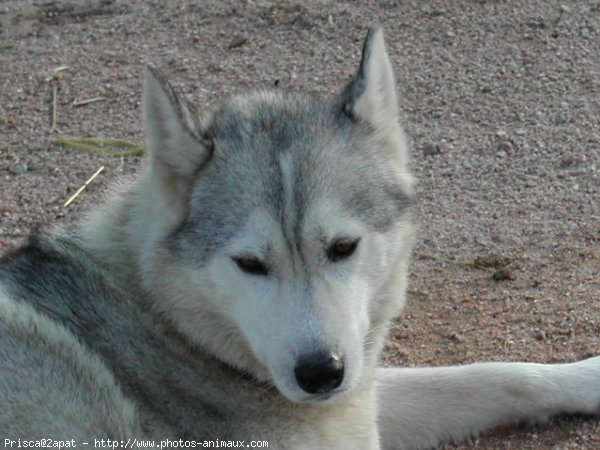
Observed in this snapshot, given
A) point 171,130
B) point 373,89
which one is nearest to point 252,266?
point 171,130

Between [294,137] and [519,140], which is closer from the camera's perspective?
[294,137]

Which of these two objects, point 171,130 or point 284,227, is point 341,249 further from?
point 171,130

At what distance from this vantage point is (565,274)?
19.7ft

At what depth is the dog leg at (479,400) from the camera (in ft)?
16.5

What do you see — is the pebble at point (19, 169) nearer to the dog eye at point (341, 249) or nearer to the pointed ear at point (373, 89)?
the pointed ear at point (373, 89)

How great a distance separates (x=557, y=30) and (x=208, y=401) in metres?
5.61

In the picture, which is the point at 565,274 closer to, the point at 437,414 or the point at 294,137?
the point at 437,414

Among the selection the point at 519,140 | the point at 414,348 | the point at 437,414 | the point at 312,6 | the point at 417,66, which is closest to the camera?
the point at 437,414

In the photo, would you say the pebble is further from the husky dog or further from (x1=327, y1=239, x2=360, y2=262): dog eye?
(x1=327, y1=239, x2=360, y2=262): dog eye

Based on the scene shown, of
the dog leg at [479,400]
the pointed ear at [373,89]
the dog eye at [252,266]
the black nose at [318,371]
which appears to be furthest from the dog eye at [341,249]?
the dog leg at [479,400]

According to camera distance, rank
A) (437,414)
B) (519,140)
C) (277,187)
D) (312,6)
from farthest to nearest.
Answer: (312,6) < (519,140) < (437,414) < (277,187)

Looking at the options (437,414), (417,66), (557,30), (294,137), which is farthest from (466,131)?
(294,137)

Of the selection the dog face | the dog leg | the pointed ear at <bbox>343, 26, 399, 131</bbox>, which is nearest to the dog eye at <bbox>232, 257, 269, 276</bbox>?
the dog face

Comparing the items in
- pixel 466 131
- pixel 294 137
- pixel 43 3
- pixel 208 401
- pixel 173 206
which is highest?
pixel 294 137
